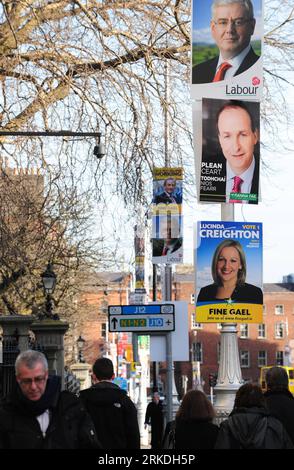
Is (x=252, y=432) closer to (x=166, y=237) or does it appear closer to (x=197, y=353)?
(x=166, y=237)

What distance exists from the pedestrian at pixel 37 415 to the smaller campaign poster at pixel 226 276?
8.33m

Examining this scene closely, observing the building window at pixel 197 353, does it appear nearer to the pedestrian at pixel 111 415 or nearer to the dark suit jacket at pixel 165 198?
the dark suit jacket at pixel 165 198

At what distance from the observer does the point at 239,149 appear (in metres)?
15.9

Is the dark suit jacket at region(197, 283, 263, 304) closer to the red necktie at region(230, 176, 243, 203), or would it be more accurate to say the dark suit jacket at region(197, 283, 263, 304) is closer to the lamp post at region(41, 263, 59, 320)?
the red necktie at region(230, 176, 243, 203)

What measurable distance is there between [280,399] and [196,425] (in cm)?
136

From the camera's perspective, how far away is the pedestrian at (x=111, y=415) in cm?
986

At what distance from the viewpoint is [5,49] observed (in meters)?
20.4

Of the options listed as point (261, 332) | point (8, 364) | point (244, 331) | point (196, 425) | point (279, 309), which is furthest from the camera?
point (279, 309)

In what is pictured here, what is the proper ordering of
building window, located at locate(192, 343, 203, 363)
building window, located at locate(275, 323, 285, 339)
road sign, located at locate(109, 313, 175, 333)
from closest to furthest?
1. road sign, located at locate(109, 313, 175, 333)
2. building window, located at locate(192, 343, 203, 363)
3. building window, located at locate(275, 323, 285, 339)

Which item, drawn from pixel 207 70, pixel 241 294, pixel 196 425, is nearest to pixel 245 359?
pixel 241 294

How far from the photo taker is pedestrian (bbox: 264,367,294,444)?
380 inches

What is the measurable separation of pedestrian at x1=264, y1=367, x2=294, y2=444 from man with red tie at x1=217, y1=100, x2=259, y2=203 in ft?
20.0

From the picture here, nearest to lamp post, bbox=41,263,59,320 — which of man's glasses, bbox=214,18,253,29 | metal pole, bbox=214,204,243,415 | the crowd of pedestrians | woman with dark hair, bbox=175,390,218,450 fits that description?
metal pole, bbox=214,204,243,415
